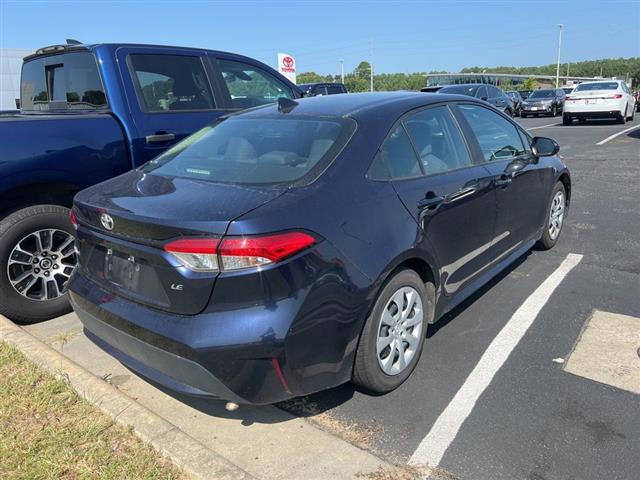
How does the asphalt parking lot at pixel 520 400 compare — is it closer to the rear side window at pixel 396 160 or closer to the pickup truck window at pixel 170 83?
the rear side window at pixel 396 160

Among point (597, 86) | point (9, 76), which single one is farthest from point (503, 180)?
point (9, 76)

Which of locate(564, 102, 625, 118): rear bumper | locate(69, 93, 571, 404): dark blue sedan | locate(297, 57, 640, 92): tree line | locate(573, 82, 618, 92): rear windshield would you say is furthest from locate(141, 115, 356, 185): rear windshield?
locate(297, 57, 640, 92): tree line

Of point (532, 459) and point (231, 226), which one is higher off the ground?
point (231, 226)

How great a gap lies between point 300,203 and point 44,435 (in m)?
1.71

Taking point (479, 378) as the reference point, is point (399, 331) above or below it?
above

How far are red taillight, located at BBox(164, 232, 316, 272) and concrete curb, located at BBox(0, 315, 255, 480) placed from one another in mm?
855

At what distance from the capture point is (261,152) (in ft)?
9.86

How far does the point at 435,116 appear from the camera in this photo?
351 cm

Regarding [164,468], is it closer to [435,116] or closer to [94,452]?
[94,452]

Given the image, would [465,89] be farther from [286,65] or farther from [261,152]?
[261,152]

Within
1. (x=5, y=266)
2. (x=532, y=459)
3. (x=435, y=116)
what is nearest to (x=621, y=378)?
(x=532, y=459)

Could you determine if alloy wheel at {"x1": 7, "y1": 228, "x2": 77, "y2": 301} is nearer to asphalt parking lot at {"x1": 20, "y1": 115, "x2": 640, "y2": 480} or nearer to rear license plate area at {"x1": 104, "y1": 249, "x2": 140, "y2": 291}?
asphalt parking lot at {"x1": 20, "y1": 115, "x2": 640, "y2": 480}

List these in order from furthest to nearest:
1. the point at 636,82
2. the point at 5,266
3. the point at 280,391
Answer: the point at 636,82 < the point at 5,266 < the point at 280,391

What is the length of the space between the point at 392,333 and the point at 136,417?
1394mm
